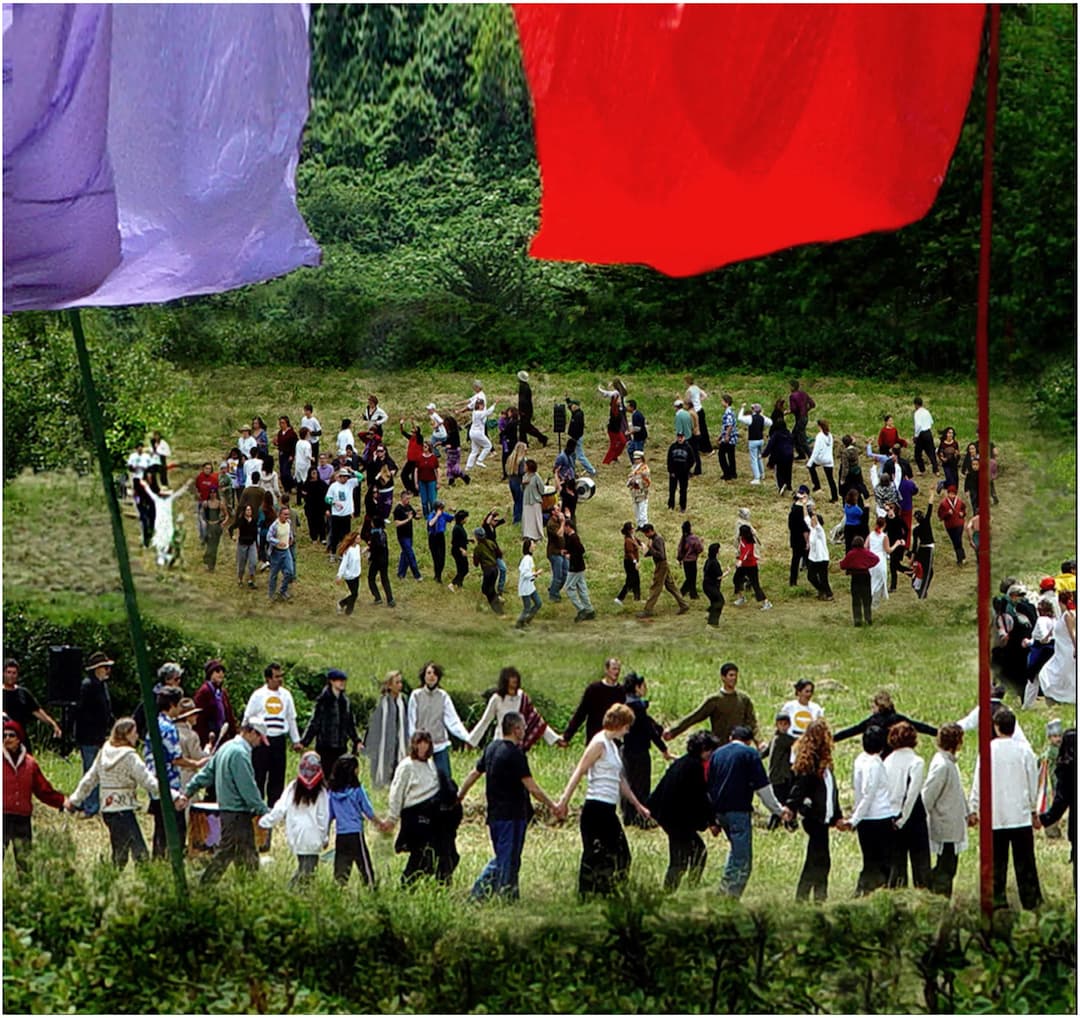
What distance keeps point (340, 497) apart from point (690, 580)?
3.73 m

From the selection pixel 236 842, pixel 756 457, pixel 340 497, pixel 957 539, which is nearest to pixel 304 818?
pixel 236 842

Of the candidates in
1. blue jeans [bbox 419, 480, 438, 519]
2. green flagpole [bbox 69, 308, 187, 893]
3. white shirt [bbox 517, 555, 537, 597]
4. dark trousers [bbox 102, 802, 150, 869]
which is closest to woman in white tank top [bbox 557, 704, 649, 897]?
green flagpole [bbox 69, 308, 187, 893]

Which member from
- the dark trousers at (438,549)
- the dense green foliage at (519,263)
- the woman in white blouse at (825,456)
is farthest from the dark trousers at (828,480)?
the dense green foliage at (519,263)

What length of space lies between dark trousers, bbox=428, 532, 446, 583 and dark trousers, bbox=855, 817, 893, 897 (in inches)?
485

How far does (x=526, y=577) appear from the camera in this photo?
24.0 meters

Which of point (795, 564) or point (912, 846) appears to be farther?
point (795, 564)

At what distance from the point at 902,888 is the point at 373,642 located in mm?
12457

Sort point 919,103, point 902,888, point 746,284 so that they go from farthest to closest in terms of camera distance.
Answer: point 746,284
point 902,888
point 919,103

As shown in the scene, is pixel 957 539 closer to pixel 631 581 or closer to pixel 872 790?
pixel 631 581

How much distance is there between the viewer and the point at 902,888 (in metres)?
12.5

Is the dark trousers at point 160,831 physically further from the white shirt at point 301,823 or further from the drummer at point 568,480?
the drummer at point 568,480

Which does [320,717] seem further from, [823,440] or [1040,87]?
[1040,87]

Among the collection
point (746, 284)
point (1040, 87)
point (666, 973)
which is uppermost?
point (1040, 87)

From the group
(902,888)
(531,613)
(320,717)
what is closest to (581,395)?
(531,613)
